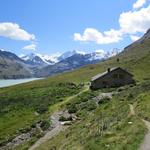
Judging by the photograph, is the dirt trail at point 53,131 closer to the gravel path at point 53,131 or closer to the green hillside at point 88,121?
the gravel path at point 53,131

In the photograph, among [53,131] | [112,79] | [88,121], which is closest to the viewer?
[88,121]

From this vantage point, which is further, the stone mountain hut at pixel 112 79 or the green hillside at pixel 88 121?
the stone mountain hut at pixel 112 79

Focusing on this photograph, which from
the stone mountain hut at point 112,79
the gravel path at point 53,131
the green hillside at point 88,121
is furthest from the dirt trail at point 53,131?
the stone mountain hut at point 112,79

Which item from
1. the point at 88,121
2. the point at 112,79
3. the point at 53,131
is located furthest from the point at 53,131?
the point at 112,79

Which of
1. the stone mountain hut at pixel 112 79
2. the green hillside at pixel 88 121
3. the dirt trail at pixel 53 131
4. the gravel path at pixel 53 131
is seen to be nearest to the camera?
the green hillside at pixel 88 121

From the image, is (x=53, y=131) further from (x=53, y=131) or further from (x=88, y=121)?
(x=88, y=121)

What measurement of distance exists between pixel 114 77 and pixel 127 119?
76646 millimetres

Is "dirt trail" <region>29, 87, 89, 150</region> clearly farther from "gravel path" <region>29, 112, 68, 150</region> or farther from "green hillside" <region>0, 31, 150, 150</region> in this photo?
"green hillside" <region>0, 31, 150, 150</region>

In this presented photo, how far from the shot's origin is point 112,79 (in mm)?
112875

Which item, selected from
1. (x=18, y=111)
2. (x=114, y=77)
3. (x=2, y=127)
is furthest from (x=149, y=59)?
(x=2, y=127)

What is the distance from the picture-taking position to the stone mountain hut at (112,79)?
365 ft

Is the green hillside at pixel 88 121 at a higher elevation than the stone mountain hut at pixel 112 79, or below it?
below

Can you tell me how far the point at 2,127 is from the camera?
67.0 metres

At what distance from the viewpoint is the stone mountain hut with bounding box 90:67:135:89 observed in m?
111
